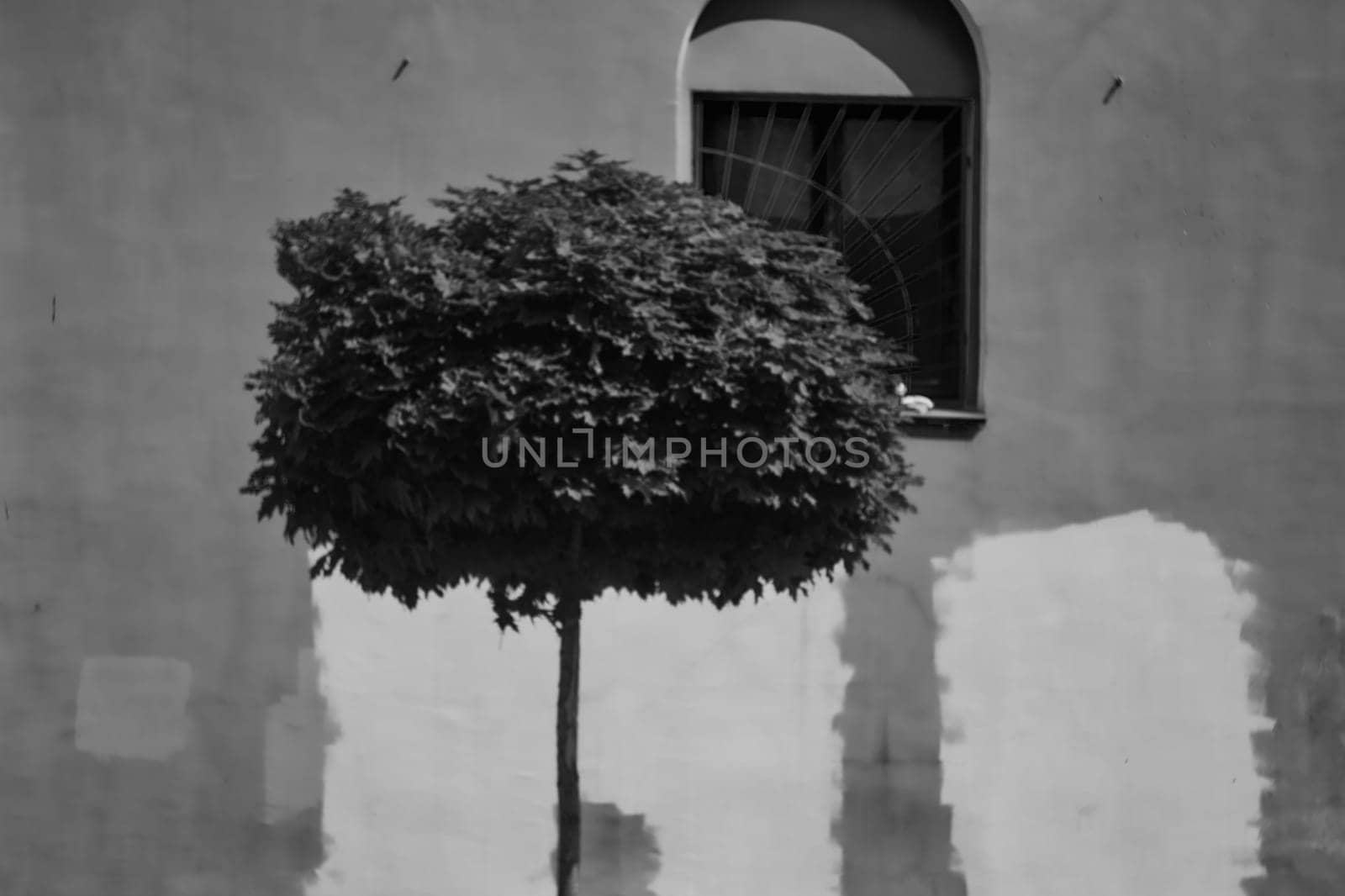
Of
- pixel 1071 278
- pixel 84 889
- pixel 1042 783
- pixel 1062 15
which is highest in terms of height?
pixel 1062 15

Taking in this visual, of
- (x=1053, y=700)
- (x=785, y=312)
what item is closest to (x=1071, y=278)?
(x=1053, y=700)

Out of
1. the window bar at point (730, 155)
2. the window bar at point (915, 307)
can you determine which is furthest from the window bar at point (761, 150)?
the window bar at point (915, 307)

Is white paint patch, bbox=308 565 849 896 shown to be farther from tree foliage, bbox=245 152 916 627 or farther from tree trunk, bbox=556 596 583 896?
tree foliage, bbox=245 152 916 627

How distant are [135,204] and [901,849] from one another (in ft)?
15.8

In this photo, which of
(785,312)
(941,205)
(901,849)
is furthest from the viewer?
(941,205)

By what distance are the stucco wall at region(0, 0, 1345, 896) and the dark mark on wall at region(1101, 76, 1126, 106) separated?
1.7 inches

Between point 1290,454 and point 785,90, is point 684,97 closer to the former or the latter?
point 785,90

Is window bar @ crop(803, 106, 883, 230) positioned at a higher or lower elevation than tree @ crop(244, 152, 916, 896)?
higher

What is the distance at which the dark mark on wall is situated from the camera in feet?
23.0

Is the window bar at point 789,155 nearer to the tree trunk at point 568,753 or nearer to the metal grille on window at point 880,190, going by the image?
the metal grille on window at point 880,190

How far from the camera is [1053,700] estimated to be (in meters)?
6.93

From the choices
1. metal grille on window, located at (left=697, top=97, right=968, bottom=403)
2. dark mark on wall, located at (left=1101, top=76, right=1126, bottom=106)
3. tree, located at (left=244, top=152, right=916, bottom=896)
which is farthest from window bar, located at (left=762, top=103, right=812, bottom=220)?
tree, located at (left=244, top=152, right=916, bottom=896)

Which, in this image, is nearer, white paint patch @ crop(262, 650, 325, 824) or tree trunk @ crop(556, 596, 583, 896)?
tree trunk @ crop(556, 596, 583, 896)

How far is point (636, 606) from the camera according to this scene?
272 inches
